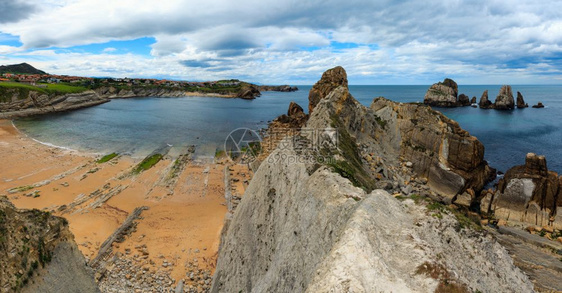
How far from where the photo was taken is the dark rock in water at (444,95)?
4373 inches

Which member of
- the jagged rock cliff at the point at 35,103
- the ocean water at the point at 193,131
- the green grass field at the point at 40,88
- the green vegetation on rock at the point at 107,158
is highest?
the green grass field at the point at 40,88

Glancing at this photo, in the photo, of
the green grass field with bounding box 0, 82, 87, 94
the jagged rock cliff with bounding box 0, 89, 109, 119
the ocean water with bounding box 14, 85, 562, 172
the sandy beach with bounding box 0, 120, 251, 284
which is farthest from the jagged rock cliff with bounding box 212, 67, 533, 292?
the green grass field with bounding box 0, 82, 87, 94

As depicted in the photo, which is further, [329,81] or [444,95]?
[444,95]

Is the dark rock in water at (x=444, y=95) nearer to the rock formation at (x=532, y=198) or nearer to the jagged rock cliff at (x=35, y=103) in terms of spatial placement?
the rock formation at (x=532, y=198)

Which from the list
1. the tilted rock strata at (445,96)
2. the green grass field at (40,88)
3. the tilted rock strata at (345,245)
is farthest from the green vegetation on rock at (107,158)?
the tilted rock strata at (445,96)

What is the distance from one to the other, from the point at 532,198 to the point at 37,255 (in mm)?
33130

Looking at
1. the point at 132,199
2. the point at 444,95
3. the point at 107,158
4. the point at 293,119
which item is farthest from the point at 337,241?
the point at 444,95

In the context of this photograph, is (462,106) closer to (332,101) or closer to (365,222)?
(332,101)

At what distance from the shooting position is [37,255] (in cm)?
1029

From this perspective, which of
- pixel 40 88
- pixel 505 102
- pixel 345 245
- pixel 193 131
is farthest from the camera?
pixel 505 102

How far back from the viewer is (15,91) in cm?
8081

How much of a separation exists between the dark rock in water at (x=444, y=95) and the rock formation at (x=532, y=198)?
9796cm

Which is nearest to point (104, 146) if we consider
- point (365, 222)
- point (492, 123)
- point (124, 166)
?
point (124, 166)

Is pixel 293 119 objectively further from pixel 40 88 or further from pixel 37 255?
pixel 40 88
